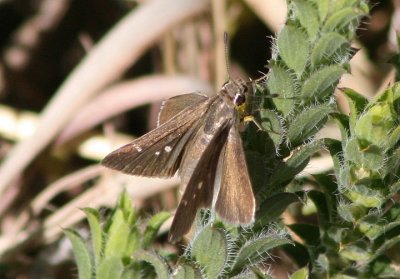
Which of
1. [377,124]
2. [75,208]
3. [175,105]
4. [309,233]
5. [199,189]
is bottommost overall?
[309,233]

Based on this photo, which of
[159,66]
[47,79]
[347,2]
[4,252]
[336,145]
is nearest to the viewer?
[347,2]

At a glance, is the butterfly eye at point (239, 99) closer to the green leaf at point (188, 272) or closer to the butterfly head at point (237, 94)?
the butterfly head at point (237, 94)

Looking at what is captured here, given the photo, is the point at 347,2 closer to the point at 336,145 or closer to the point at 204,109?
the point at 336,145

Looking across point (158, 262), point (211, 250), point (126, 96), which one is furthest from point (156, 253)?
point (126, 96)

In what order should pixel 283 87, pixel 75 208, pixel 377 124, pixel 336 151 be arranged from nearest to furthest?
pixel 377 124 → pixel 283 87 → pixel 336 151 → pixel 75 208

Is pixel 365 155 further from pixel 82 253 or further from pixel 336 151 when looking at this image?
pixel 82 253

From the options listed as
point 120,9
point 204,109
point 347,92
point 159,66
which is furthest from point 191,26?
point 347,92

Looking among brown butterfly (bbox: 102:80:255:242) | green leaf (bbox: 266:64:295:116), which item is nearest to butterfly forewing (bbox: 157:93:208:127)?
brown butterfly (bbox: 102:80:255:242)

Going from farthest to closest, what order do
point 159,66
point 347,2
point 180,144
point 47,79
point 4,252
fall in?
point 47,79
point 159,66
point 4,252
point 180,144
point 347,2

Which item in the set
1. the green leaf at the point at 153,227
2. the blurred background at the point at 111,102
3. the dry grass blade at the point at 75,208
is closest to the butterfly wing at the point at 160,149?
the green leaf at the point at 153,227
